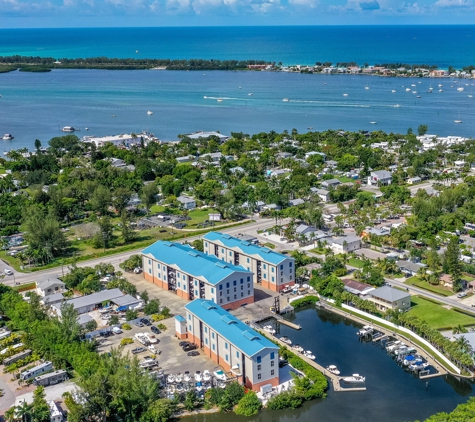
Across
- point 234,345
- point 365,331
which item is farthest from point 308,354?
point 234,345

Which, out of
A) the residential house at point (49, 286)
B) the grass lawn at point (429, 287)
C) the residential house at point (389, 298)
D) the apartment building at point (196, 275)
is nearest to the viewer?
the residential house at point (389, 298)

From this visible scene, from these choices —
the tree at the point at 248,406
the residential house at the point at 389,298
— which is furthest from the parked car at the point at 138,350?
the residential house at the point at 389,298

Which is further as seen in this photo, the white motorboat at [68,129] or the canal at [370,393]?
the white motorboat at [68,129]

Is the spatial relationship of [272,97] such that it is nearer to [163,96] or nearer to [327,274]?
[163,96]

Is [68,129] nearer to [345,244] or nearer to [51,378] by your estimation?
[345,244]

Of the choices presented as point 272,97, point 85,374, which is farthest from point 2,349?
point 272,97

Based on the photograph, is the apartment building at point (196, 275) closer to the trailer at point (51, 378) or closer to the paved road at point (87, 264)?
the paved road at point (87, 264)
